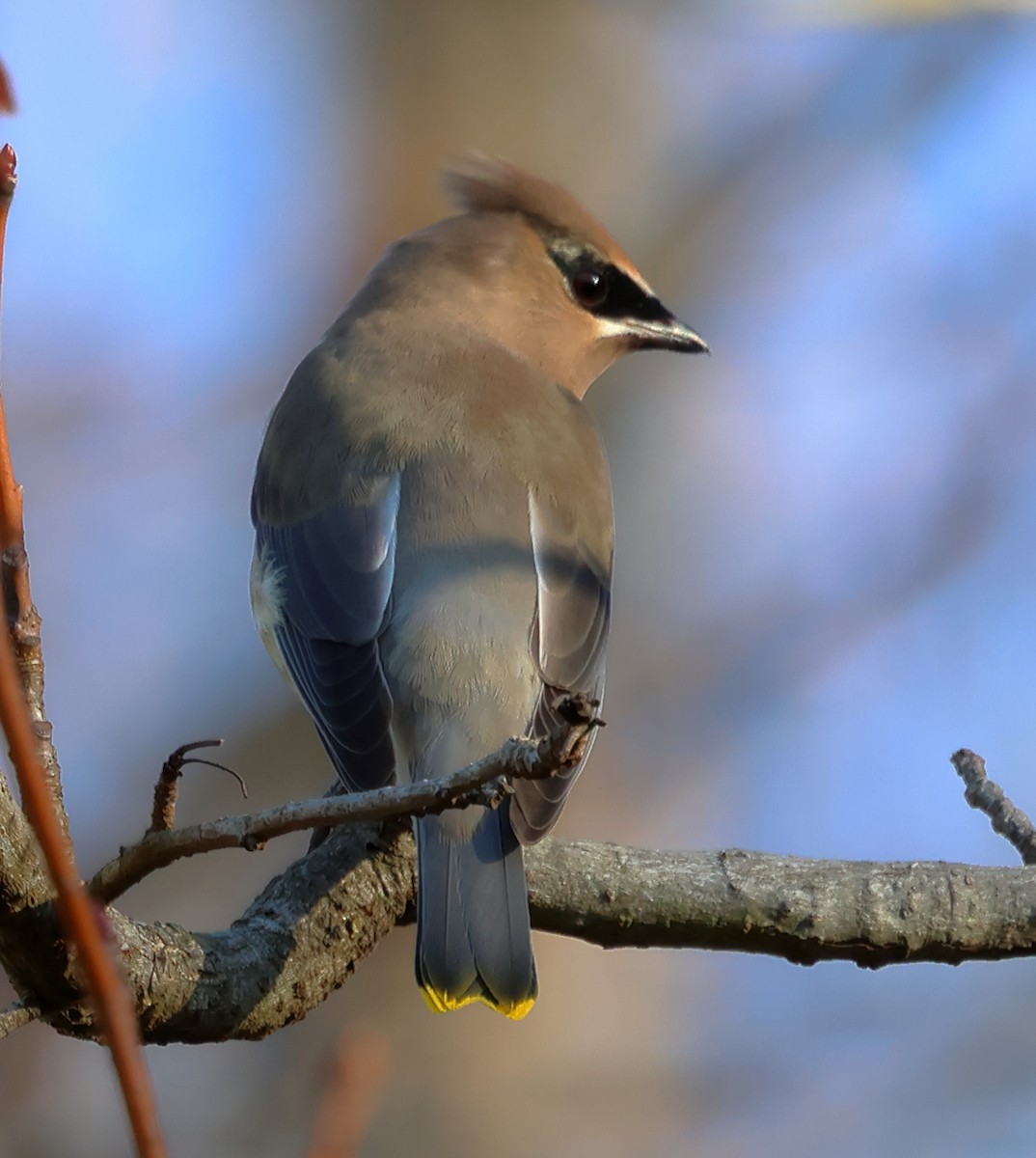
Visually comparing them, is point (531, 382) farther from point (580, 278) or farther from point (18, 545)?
point (18, 545)

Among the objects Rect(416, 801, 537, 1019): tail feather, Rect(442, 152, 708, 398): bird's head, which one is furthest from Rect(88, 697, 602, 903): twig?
Rect(442, 152, 708, 398): bird's head

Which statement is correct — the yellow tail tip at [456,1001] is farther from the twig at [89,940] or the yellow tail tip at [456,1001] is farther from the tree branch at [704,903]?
the twig at [89,940]

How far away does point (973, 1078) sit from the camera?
5832 millimetres

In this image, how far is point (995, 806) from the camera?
3.36 meters

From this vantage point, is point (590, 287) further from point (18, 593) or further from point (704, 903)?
point (18, 593)

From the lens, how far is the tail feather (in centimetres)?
296

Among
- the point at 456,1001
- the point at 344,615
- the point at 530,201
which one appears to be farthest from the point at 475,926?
the point at 530,201

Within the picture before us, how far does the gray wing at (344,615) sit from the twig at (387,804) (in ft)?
4.06

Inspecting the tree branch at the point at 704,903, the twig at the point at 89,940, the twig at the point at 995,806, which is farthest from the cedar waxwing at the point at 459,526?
the twig at the point at 89,940

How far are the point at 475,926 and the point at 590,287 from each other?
7.60 feet

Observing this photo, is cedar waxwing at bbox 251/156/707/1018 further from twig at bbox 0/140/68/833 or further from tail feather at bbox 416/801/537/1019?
twig at bbox 0/140/68/833

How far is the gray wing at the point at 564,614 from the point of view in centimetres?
342

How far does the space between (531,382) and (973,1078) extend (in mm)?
3060

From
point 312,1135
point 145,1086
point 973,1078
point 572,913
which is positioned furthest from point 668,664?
point 145,1086
